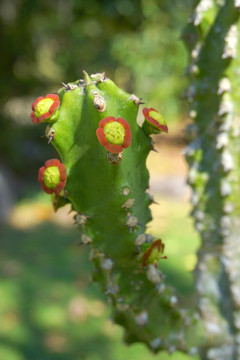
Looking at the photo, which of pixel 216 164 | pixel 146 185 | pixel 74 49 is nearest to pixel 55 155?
pixel 74 49

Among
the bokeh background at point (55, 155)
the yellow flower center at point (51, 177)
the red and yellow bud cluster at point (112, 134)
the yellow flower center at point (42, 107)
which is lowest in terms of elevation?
the yellow flower center at point (51, 177)

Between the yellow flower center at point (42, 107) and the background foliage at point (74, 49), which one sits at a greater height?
the background foliage at point (74, 49)

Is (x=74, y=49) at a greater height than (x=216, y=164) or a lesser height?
greater

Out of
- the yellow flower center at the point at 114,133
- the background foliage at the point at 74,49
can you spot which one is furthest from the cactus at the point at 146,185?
the background foliage at the point at 74,49

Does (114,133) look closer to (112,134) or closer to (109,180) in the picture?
(112,134)

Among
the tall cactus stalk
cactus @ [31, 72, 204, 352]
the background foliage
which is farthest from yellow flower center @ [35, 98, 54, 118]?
the background foliage

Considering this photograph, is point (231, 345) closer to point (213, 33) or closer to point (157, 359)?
point (213, 33)

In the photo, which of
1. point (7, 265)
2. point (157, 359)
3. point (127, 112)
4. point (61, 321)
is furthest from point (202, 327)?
point (7, 265)

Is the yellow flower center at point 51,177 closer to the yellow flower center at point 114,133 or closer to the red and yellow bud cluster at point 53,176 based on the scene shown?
the red and yellow bud cluster at point 53,176
